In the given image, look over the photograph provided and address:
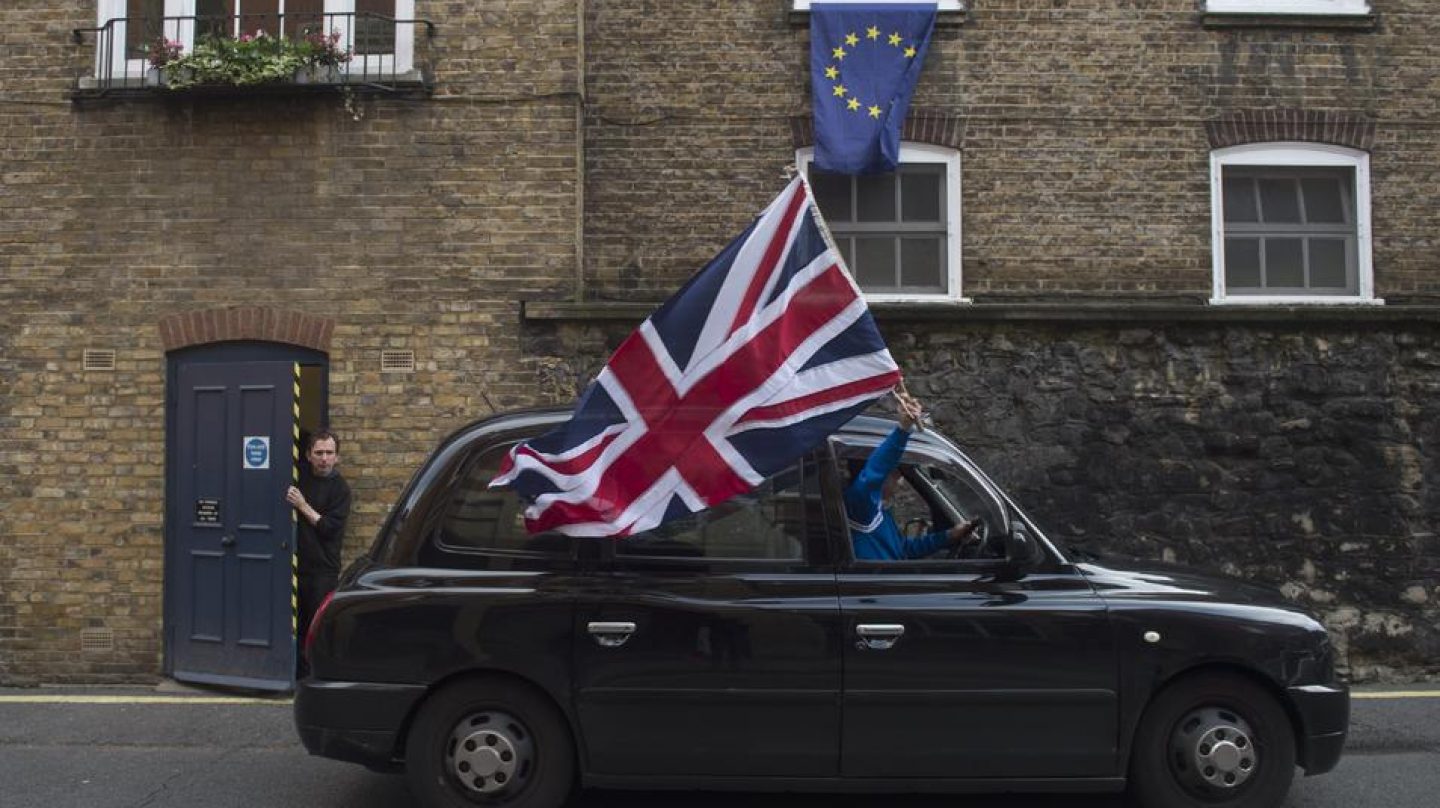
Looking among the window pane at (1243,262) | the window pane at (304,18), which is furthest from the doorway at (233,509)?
the window pane at (1243,262)

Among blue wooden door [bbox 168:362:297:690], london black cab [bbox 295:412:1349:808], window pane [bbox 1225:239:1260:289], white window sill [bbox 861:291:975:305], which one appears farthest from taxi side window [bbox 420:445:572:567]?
→ window pane [bbox 1225:239:1260:289]

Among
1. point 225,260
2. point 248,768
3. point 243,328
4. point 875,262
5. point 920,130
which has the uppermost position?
point 920,130

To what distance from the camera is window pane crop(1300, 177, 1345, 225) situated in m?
9.42

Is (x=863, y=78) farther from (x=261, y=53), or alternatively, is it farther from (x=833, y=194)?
(x=261, y=53)

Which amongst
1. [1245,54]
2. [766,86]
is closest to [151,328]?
[766,86]

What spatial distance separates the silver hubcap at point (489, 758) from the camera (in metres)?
5.05

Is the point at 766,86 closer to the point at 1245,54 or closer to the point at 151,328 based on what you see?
the point at 1245,54

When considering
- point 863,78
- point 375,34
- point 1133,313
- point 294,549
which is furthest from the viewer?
point 863,78

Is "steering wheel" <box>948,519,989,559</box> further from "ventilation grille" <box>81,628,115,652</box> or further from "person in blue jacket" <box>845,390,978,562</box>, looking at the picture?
"ventilation grille" <box>81,628,115,652</box>

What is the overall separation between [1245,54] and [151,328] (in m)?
8.54

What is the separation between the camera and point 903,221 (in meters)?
9.28

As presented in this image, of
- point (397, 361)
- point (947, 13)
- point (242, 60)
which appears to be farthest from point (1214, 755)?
point (242, 60)

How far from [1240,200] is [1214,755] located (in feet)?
18.9

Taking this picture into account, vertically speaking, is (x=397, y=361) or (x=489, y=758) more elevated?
(x=397, y=361)
